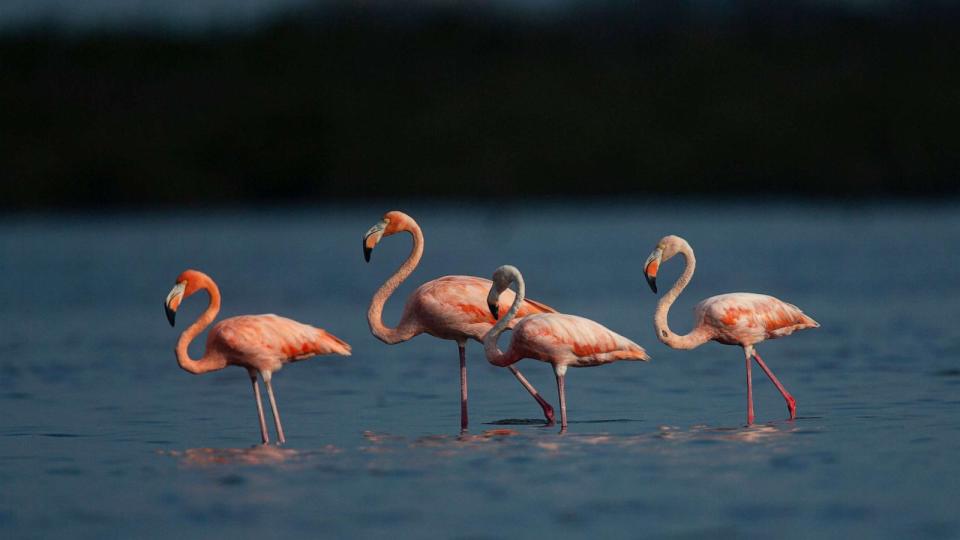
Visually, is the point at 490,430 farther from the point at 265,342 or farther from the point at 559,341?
the point at 265,342

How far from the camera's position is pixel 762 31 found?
322ft

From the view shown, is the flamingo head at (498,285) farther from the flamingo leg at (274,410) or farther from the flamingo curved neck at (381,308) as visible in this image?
the flamingo leg at (274,410)

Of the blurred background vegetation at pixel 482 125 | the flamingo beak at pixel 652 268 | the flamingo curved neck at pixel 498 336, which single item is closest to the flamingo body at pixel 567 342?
the flamingo curved neck at pixel 498 336

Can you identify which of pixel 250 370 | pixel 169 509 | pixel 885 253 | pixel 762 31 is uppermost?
pixel 762 31

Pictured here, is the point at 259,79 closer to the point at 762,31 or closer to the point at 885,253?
the point at 762,31

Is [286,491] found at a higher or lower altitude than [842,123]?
lower

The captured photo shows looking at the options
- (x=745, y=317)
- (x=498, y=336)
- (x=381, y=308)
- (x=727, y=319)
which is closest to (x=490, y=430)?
(x=498, y=336)

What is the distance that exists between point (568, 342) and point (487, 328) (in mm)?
920

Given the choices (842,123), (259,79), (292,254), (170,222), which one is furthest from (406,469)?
(259,79)

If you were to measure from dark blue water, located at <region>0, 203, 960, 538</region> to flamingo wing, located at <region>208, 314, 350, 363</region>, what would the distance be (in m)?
0.56

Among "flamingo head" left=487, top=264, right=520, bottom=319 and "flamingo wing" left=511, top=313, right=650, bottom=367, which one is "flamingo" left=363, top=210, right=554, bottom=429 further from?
"flamingo wing" left=511, top=313, right=650, bottom=367

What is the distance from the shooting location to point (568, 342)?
10188 mm

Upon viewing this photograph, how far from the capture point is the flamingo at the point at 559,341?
1018 centimetres

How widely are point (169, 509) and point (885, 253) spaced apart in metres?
24.9
